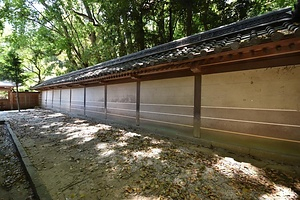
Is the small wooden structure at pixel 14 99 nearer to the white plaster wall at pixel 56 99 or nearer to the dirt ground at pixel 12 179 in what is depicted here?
the white plaster wall at pixel 56 99

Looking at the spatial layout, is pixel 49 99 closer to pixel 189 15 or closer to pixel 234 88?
pixel 189 15

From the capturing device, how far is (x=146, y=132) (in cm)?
613

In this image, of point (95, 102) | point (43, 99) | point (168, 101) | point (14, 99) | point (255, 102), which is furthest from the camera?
point (43, 99)

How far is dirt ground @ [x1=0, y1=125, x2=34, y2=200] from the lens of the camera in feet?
9.70

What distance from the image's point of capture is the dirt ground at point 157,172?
2506 millimetres

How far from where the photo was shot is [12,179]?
3498 millimetres

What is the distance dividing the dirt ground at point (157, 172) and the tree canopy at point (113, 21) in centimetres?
822

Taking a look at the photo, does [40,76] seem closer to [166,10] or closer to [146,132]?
[166,10]

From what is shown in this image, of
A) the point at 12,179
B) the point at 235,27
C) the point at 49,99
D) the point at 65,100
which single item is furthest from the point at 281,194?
the point at 49,99

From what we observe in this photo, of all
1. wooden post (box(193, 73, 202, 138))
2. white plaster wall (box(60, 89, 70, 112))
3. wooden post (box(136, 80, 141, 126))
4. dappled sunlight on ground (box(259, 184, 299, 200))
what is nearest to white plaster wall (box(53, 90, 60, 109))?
white plaster wall (box(60, 89, 70, 112))

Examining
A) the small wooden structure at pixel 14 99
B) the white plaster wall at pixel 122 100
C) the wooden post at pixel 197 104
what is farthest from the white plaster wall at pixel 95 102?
the small wooden structure at pixel 14 99

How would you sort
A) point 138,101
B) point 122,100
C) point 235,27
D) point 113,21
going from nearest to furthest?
point 235,27 < point 138,101 < point 122,100 < point 113,21

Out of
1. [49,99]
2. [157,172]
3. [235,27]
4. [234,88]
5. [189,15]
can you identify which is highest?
[189,15]

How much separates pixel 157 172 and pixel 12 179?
3169 mm
